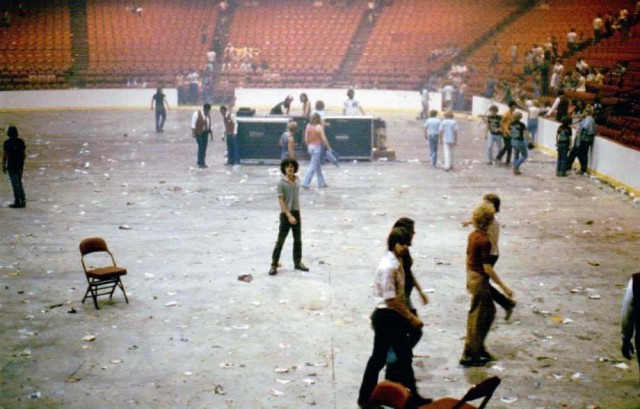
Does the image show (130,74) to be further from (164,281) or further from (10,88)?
(164,281)

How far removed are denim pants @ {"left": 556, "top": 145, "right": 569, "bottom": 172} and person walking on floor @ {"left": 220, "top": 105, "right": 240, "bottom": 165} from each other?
8.56 metres

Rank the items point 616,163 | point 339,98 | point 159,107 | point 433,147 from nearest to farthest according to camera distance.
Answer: point 616,163
point 433,147
point 159,107
point 339,98

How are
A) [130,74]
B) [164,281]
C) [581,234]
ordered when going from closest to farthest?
[164,281]
[581,234]
[130,74]

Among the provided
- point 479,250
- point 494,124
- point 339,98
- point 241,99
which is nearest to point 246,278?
point 479,250

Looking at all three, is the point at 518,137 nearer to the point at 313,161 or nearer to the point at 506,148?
the point at 506,148

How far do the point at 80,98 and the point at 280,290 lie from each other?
34.0 meters

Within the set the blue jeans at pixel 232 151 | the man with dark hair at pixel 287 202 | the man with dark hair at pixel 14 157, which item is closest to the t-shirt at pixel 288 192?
the man with dark hair at pixel 287 202

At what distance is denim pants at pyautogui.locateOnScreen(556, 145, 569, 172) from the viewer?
20.4m

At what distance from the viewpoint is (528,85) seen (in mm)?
33531

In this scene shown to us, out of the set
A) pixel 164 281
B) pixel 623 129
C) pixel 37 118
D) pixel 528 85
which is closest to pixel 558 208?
pixel 623 129

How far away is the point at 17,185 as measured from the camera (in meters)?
16.1

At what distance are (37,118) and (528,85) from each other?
843 inches

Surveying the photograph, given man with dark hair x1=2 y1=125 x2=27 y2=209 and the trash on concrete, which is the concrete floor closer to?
the trash on concrete

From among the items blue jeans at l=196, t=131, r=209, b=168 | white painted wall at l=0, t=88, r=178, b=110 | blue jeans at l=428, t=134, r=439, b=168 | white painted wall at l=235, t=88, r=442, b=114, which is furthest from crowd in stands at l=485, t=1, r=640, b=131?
white painted wall at l=0, t=88, r=178, b=110
